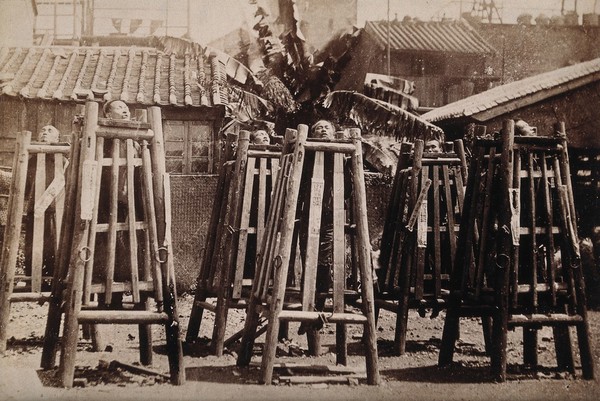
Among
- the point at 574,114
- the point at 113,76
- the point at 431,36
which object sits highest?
the point at 431,36

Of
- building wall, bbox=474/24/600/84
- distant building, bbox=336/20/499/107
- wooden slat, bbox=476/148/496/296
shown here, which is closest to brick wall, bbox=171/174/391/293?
wooden slat, bbox=476/148/496/296

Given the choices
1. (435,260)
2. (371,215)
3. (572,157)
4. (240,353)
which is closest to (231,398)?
(240,353)

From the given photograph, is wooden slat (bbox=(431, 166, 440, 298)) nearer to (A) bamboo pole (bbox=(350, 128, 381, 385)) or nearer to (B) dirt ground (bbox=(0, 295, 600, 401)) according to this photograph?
(B) dirt ground (bbox=(0, 295, 600, 401))

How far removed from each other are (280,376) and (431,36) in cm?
1951

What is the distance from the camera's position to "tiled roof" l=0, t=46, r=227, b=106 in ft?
35.0

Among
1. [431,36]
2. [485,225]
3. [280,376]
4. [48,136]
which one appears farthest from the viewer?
[431,36]

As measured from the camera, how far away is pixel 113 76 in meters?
11.5

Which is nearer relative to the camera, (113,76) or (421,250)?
(421,250)

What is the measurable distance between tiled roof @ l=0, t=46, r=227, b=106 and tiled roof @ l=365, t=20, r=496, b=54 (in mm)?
10170

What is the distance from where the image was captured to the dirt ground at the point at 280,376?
13.8 feet

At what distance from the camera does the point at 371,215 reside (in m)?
9.50

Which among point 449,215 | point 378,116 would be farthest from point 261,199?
point 378,116

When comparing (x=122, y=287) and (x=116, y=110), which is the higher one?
(x=116, y=110)

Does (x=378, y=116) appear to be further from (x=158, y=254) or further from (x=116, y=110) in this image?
(x=158, y=254)
